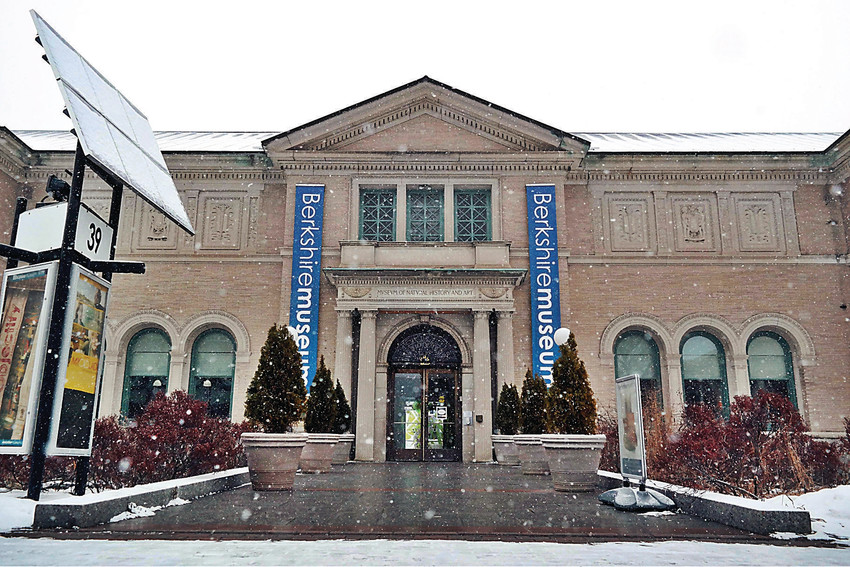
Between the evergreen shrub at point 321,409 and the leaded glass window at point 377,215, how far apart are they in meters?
7.23

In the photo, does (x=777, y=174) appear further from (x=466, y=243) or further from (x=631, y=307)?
(x=466, y=243)

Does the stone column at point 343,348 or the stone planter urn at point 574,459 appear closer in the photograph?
the stone planter urn at point 574,459

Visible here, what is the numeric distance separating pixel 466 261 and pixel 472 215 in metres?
2.14

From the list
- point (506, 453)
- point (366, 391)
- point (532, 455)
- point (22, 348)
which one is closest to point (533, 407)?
point (532, 455)

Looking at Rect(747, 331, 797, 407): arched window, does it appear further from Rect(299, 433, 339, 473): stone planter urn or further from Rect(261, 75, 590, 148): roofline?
Rect(299, 433, 339, 473): stone planter urn

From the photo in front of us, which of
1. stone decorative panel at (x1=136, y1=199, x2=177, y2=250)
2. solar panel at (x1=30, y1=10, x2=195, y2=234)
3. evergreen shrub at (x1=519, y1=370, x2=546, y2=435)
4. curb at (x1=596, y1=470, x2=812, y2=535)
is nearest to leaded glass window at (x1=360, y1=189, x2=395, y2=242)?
stone decorative panel at (x1=136, y1=199, x2=177, y2=250)

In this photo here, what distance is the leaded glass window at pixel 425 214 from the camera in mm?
22750

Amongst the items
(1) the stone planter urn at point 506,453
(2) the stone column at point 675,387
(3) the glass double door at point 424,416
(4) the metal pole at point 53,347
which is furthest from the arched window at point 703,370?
(4) the metal pole at point 53,347

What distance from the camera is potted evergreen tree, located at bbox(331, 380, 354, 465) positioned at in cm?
1741

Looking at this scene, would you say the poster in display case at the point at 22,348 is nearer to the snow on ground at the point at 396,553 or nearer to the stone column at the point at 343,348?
the snow on ground at the point at 396,553

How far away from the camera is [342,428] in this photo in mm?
17953

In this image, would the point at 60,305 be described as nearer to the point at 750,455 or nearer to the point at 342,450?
the point at 750,455

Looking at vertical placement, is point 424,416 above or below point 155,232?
below

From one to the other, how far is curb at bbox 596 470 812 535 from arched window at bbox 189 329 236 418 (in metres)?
16.9
